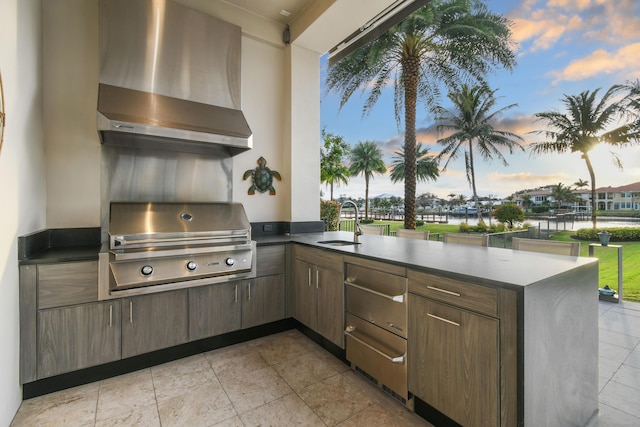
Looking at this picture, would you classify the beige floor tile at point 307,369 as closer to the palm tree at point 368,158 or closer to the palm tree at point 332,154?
the palm tree at point 332,154

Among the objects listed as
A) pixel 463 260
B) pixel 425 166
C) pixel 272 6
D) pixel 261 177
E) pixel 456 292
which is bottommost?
pixel 456 292

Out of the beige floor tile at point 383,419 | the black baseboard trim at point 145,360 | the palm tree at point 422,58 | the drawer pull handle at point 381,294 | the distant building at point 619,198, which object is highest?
the palm tree at point 422,58

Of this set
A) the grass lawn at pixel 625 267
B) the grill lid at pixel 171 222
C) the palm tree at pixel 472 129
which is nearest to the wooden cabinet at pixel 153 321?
the grill lid at pixel 171 222

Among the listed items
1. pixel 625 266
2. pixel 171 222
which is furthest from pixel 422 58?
pixel 171 222

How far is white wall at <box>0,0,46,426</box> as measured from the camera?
1.57m

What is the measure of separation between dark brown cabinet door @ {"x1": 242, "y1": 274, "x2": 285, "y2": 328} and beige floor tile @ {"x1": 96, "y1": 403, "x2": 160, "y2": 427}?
98 cm

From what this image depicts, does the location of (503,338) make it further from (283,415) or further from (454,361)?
(283,415)

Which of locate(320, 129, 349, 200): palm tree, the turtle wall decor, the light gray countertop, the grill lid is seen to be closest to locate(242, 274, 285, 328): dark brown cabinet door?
the grill lid

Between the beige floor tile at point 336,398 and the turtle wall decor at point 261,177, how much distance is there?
7.08ft

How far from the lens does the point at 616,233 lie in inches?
151

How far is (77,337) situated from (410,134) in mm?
5908

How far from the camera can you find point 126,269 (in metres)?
2.00

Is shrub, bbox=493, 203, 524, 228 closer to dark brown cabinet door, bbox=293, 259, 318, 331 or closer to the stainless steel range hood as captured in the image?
dark brown cabinet door, bbox=293, 259, 318, 331

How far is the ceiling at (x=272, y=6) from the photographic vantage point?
308 cm
